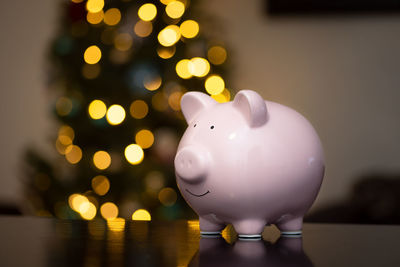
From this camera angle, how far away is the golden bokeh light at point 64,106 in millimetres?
2236

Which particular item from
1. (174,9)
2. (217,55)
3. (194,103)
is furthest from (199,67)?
(194,103)

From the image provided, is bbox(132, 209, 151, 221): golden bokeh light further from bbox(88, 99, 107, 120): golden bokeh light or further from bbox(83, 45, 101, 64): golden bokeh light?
bbox(83, 45, 101, 64): golden bokeh light

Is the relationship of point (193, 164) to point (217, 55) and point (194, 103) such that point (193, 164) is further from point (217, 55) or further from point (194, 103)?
point (217, 55)

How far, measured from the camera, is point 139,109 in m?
2.18

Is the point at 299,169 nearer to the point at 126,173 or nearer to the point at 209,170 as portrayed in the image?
the point at 209,170

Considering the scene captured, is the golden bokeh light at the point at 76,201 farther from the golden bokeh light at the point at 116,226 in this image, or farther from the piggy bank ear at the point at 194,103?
the piggy bank ear at the point at 194,103

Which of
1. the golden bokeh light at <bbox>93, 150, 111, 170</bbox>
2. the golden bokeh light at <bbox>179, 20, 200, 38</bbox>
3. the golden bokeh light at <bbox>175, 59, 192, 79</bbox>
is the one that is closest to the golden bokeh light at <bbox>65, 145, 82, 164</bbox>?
the golden bokeh light at <bbox>93, 150, 111, 170</bbox>

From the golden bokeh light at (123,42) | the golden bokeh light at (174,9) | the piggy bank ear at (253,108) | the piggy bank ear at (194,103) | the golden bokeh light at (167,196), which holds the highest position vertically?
the golden bokeh light at (174,9)

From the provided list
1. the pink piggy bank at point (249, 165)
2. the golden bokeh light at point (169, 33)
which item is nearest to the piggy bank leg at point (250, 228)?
the pink piggy bank at point (249, 165)

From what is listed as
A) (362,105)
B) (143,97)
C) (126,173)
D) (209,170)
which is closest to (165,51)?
(143,97)

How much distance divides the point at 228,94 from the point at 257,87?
16.1 inches

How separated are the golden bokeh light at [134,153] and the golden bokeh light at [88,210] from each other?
0.81 ft

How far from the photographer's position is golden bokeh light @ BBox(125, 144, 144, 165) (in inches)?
84.5

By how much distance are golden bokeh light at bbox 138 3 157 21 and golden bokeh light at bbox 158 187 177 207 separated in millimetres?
726
